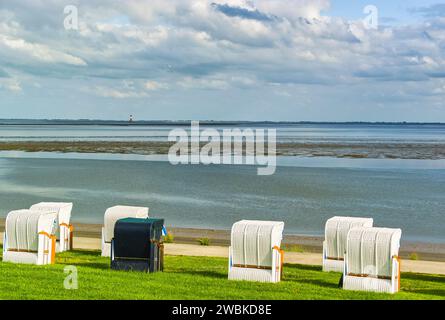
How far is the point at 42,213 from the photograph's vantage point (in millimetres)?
18297

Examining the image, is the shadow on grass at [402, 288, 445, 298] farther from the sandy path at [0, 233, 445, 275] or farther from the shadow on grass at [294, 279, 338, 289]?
the sandy path at [0, 233, 445, 275]

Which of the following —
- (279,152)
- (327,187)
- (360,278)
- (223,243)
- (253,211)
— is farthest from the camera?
(279,152)

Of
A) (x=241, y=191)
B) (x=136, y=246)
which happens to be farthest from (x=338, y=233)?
(x=241, y=191)

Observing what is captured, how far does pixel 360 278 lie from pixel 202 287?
338cm

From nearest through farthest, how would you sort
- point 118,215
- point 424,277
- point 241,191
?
point 424,277 → point 118,215 → point 241,191

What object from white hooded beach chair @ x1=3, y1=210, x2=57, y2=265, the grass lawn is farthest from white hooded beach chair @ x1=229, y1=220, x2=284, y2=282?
white hooded beach chair @ x1=3, y1=210, x2=57, y2=265

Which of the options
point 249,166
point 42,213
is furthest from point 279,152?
point 42,213

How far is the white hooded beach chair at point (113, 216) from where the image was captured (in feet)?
65.9

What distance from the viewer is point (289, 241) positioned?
27.5m

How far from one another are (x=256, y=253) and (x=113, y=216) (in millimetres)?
5283

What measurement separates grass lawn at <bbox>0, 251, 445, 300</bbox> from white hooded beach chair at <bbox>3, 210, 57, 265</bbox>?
430mm

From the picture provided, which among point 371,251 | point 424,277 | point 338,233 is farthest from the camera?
point 338,233

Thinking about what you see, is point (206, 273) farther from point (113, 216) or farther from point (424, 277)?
point (424, 277)
